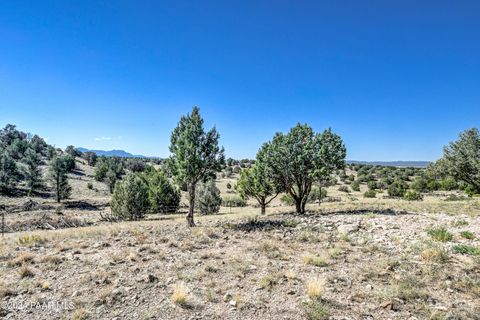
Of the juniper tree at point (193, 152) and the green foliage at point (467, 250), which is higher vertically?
the juniper tree at point (193, 152)

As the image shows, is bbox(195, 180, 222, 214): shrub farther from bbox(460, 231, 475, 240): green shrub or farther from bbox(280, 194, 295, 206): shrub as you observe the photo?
bbox(460, 231, 475, 240): green shrub

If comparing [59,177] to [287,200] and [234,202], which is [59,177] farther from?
[287,200]

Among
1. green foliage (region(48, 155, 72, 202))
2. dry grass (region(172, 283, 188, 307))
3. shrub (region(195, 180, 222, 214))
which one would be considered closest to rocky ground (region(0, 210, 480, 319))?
dry grass (region(172, 283, 188, 307))

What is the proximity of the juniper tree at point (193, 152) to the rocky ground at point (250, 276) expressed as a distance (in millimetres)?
5542

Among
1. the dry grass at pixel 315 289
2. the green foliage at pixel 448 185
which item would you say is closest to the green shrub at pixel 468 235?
the dry grass at pixel 315 289

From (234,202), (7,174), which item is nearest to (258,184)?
(234,202)

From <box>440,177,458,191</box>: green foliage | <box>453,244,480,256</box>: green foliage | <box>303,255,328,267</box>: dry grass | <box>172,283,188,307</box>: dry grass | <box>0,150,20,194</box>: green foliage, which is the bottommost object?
<box>172,283,188,307</box>: dry grass

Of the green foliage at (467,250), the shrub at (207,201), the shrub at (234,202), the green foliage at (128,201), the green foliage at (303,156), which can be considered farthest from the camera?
the shrub at (234,202)

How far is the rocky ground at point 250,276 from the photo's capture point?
26.7 ft

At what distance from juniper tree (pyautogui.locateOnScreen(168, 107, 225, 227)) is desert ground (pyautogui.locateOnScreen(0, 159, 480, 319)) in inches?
198

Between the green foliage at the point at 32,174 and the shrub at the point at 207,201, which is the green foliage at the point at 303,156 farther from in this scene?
the green foliage at the point at 32,174

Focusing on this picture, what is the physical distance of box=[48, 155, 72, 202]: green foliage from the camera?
61.4 m

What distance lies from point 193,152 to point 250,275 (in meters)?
11.9

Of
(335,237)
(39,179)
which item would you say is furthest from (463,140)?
(39,179)
